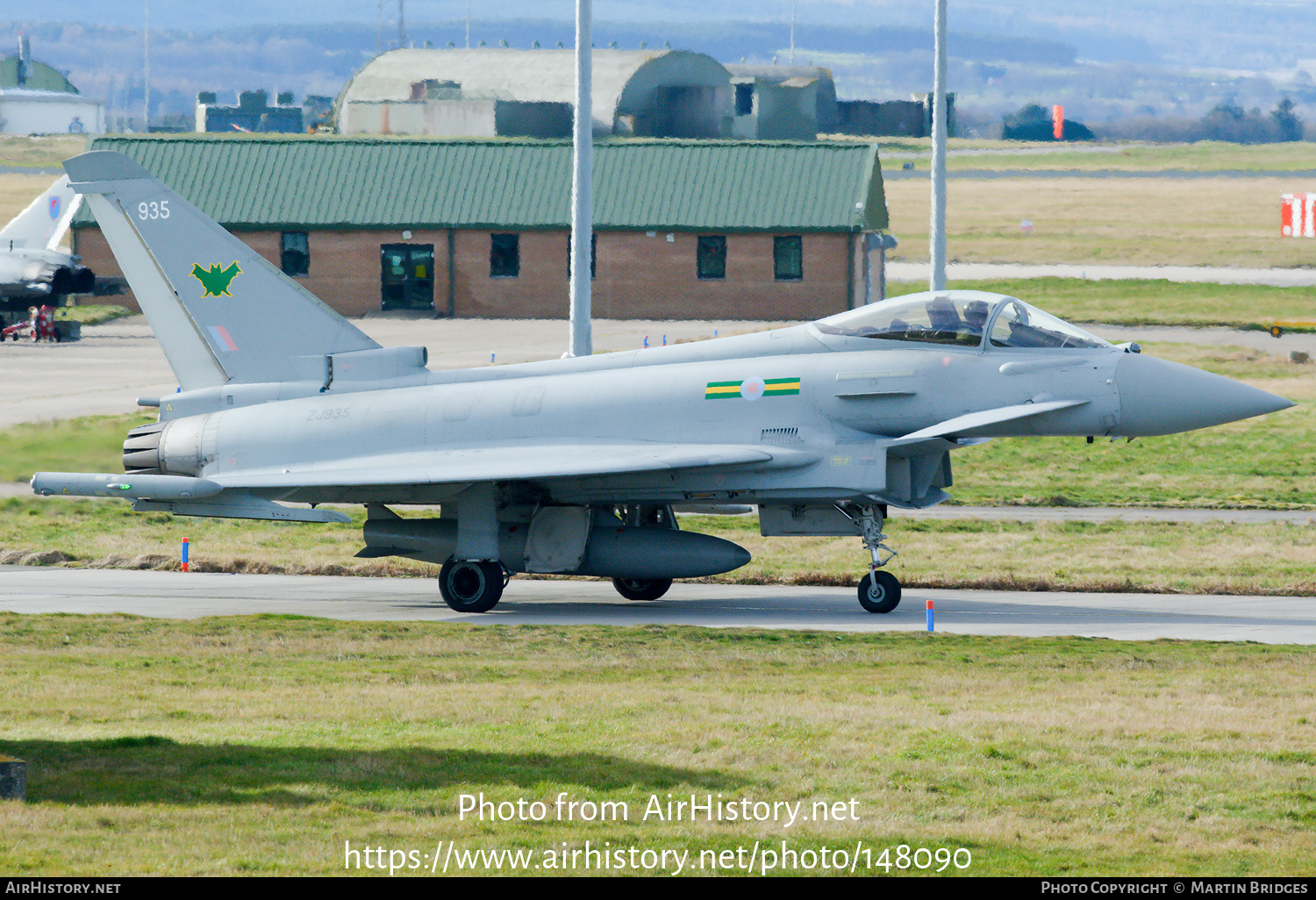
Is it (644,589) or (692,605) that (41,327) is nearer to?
(644,589)

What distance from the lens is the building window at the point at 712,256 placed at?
5556 centimetres

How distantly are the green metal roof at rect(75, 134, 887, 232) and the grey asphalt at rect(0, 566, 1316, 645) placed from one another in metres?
33.9

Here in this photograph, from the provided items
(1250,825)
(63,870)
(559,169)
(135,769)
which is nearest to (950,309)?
(1250,825)

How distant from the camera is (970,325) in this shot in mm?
19375

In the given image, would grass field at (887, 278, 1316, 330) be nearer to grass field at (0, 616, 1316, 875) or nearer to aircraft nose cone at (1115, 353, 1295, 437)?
aircraft nose cone at (1115, 353, 1295, 437)

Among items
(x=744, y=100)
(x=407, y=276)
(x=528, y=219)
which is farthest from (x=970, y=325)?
(x=744, y=100)

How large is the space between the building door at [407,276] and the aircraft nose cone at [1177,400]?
40.1 meters

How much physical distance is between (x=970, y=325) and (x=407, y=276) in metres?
39.5

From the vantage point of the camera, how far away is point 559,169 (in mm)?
55969

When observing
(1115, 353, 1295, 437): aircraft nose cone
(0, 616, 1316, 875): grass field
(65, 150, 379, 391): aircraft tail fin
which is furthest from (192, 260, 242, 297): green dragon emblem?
(1115, 353, 1295, 437): aircraft nose cone

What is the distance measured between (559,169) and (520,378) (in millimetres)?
36271

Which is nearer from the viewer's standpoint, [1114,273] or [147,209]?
[147,209]

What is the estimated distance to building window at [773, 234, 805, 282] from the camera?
2163 inches

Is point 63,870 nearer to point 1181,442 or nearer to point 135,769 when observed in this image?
point 135,769
